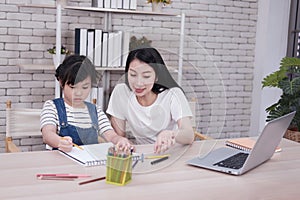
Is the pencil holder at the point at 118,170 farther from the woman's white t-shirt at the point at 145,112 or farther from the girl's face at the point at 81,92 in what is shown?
the girl's face at the point at 81,92

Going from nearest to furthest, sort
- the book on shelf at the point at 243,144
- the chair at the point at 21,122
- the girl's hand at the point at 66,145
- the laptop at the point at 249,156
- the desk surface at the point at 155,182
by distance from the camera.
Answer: the desk surface at the point at 155,182
the laptop at the point at 249,156
the girl's hand at the point at 66,145
the book on shelf at the point at 243,144
the chair at the point at 21,122

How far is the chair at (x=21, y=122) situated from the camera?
2.29 m

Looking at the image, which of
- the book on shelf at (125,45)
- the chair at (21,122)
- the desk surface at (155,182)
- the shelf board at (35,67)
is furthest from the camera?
the shelf board at (35,67)

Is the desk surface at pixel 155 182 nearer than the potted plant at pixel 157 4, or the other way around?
the desk surface at pixel 155 182

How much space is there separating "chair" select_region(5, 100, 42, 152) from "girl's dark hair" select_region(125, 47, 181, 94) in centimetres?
115

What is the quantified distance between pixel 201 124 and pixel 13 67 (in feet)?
6.96

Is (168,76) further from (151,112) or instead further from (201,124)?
(201,124)

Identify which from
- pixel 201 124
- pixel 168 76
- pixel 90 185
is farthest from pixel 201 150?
pixel 90 185

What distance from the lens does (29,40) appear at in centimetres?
322

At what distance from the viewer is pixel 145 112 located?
1.36 meters

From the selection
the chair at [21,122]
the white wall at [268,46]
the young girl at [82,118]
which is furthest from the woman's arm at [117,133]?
the white wall at [268,46]

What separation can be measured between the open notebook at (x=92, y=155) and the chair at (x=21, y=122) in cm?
82

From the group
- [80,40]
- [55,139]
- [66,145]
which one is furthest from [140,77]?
[80,40]

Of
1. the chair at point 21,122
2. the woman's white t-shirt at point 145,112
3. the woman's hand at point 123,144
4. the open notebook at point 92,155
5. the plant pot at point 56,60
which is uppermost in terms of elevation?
the plant pot at point 56,60
